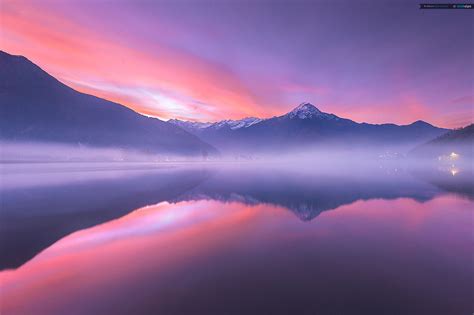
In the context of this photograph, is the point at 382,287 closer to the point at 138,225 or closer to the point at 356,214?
the point at 356,214

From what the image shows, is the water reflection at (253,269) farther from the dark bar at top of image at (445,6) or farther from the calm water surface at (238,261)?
the dark bar at top of image at (445,6)

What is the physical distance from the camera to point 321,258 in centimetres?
1139

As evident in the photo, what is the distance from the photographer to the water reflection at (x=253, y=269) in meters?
7.79

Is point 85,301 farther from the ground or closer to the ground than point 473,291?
closer to the ground

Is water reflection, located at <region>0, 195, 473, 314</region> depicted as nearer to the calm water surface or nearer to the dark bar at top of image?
the calm water surface

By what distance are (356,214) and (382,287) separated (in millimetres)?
11869

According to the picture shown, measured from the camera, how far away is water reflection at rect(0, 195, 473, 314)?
7.79 meters

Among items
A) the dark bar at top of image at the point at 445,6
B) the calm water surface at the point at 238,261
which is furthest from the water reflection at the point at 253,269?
the dark bar at top of image at the point at 445,6

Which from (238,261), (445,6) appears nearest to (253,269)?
(238,261)

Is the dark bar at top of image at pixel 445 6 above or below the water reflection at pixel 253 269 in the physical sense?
above

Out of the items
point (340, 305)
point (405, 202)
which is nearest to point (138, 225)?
point (340, 305)

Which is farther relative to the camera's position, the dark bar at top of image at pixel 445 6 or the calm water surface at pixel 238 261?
the dark bar at top of image at pixel 445 6

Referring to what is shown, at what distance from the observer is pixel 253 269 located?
33.7 feet

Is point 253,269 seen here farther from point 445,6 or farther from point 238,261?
point 445,6
